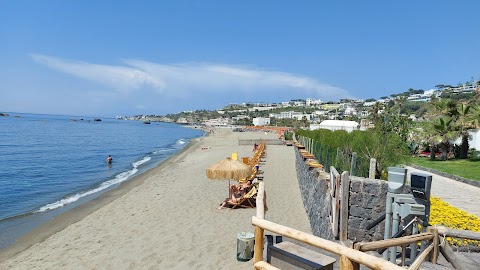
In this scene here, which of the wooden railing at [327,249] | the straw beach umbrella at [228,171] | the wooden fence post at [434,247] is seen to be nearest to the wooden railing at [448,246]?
the wooden fence post at [434,247]

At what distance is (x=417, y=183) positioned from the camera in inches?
160

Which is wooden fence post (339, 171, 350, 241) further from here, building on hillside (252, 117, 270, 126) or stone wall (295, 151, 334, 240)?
building on hillside (252, 117, 270, 126)

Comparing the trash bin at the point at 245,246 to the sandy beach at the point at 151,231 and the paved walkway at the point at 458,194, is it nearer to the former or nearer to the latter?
the sandy beach at the point at 151,231

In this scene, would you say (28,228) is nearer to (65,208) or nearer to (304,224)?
(65,208)

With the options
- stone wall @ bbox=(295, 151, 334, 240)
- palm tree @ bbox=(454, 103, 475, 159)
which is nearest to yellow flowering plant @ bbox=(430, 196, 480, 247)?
stone wall @ bbox=(295, 151, 334, 240)

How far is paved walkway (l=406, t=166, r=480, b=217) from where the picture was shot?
9859 millimetres

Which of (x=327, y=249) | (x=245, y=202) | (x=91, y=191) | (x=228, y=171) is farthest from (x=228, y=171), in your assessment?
(x=91, y=191)

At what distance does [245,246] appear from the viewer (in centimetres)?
713

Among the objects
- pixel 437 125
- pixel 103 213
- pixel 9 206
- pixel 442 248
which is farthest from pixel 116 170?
pixel 442 248

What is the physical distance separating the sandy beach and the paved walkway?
15.2ft

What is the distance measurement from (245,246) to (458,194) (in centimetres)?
892

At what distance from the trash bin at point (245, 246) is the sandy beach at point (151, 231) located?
0.49 ft

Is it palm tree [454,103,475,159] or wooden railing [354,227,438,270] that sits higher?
palm tree [454,103,475,159]

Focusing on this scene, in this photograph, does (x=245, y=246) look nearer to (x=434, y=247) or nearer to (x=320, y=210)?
(x=320, y=210)
